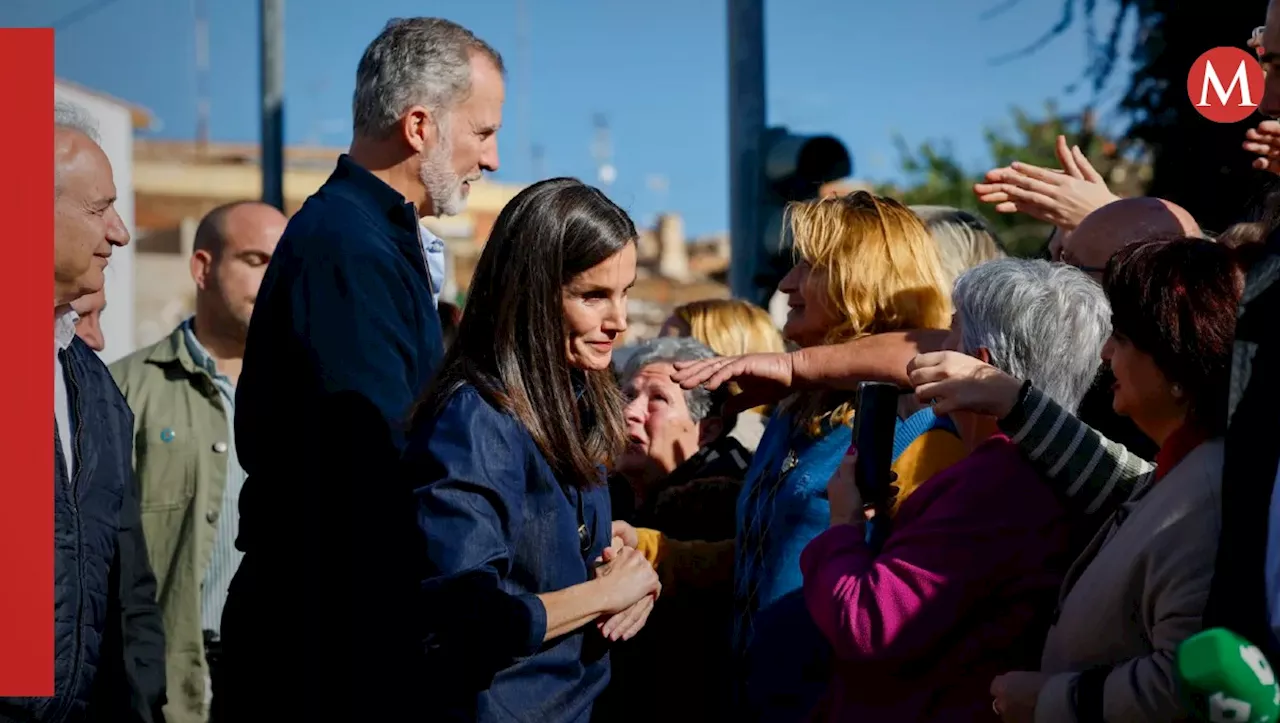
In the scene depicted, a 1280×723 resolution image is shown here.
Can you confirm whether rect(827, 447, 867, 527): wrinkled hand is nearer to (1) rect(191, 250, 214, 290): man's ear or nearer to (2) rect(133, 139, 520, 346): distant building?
(1) rect(191, 250, 214, 290): man's ear

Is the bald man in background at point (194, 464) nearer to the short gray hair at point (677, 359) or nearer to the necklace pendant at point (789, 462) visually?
the short gray hair at point (677, 359)

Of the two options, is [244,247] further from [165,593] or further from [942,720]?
[942,720]

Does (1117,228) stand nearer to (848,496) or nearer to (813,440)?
(813,440)

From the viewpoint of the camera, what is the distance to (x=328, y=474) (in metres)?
2.80

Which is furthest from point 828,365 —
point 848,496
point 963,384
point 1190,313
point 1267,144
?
point 1267,144

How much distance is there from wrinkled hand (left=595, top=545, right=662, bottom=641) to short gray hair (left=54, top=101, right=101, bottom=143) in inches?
64.7

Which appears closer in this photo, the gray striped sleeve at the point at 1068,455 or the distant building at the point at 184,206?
the gray striped sleeve at the point at 1068,455

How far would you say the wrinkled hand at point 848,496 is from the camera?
2609 millimetres

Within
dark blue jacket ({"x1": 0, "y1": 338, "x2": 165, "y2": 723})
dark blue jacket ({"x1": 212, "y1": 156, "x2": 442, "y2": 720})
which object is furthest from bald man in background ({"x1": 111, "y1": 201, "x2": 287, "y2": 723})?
dark blue jacket ({"x1": 212, "y1": 156, "x2": 442, "y2": 720})

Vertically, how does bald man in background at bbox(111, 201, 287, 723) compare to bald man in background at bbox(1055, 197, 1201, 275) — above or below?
below

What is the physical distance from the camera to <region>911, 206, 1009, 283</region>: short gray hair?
3609 millimetres

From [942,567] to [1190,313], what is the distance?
612mm

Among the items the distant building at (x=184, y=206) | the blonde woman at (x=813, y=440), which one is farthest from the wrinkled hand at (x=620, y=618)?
the distant building at (x=184, y=206)
